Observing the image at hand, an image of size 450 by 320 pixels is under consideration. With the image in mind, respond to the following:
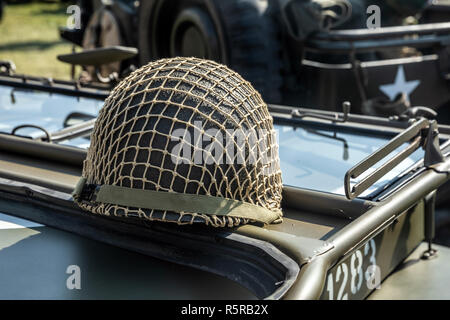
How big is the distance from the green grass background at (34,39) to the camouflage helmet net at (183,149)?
26.3 feet

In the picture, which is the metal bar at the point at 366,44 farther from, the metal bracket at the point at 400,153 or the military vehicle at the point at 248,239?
the metal bracket at the point at 400,153

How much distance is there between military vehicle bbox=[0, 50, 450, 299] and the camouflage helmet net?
0.02 meters

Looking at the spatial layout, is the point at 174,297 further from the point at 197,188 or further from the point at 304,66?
the point at 304,66

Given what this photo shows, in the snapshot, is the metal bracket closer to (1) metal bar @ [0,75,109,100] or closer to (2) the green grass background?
(1) metal bar @ [0,75,109,100]

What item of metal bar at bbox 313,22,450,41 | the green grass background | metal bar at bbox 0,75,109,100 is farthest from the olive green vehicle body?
the green grass background

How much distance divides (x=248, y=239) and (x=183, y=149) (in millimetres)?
262

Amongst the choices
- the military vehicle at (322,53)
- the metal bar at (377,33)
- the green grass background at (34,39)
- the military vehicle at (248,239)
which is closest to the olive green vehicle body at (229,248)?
the military vehicle at (248,239)

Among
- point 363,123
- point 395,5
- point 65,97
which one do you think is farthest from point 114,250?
point 395,5

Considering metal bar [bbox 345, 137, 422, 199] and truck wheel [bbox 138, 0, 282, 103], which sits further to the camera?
truck wheel [bbox 138, 0, 282, 103]

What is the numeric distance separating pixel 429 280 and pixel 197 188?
2.49ft

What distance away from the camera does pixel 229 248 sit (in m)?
1.57

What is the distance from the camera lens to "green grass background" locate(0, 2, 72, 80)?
10.5 meters

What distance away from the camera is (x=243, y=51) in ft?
13.9

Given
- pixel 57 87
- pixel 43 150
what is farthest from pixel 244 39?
pixel 43 150
